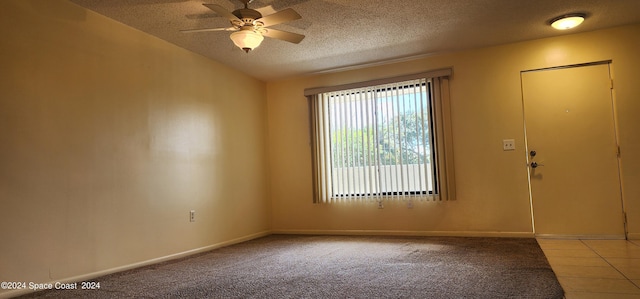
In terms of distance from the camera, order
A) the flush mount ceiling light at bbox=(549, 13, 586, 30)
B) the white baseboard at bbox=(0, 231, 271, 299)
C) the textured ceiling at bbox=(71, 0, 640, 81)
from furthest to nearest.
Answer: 1. the flush mount ceiling light at bbox=(549, 13, 586, 30)
2. the textured ceiling at bbox=(71, 0, 640, 81)
3. the white baseboard at bbox=(0, 231, 271, 299)

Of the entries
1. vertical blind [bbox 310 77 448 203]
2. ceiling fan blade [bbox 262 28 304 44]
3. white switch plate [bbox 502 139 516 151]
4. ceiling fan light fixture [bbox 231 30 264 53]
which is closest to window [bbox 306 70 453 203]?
vertical blind [bbox 310 77 448 203]

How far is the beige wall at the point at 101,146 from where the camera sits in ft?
9.18

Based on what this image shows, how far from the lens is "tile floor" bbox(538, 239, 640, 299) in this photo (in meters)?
2.35

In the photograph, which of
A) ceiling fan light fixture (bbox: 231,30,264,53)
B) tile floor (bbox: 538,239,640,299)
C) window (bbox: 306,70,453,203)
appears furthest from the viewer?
window (bbox: 306,70,453,203)

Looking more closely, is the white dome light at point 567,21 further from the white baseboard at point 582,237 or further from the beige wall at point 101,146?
the beige wall at point 101,146

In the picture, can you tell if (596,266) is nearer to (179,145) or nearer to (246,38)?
(246,38)

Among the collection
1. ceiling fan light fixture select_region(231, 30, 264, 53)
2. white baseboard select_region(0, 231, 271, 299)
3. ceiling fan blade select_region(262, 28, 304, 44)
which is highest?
ceiling fan blade select_region(262, 28, 304, 44)

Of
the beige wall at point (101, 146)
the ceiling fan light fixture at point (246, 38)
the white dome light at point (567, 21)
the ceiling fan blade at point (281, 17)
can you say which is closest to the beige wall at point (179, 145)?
the beige wall at point (101, 146)

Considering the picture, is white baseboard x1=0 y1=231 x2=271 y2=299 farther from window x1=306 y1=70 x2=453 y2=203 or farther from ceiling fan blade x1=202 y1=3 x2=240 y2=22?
ceiling fan blade x1=202 y1=3 x2=240 y2=22

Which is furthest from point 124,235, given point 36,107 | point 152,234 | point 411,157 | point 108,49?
point 411,157

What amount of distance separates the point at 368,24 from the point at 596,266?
2726 mm

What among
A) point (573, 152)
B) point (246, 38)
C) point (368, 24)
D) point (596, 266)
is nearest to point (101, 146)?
point (246, 38)

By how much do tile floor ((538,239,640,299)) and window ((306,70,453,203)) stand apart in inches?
54.1

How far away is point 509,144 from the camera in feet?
14.9
